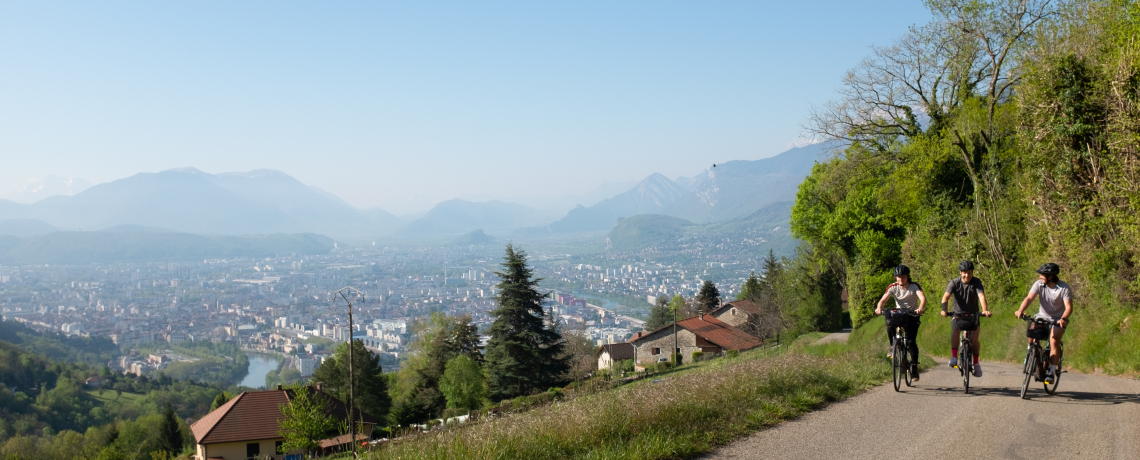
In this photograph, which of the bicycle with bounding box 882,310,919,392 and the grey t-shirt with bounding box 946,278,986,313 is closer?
the grey t-shirt with bounding box 946,278,986,313

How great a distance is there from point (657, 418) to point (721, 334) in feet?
189

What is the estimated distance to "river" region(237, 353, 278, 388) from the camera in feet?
393

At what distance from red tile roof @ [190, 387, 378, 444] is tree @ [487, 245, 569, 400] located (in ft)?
26.6

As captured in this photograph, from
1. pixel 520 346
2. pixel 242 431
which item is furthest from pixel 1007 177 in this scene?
pixel 242 431

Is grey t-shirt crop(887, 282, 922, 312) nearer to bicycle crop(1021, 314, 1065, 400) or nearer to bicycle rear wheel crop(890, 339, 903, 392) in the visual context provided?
bicycle rear wheel crop(890, 339, 903, 392)

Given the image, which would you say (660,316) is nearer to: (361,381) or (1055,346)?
(361,381)

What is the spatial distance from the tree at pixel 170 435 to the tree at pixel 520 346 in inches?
1203

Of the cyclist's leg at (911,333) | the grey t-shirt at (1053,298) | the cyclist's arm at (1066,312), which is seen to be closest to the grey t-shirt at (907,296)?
the cyclist's leg at (911,333)

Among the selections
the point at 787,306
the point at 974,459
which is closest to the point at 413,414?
the point at 787,306

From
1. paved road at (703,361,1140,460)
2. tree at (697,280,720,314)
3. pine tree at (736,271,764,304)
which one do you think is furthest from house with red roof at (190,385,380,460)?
tree at (697,280,720,314)

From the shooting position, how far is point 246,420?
3953 cm

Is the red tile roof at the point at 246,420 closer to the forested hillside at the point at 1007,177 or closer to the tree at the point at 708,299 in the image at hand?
the forested hillside at the point at 1007,177

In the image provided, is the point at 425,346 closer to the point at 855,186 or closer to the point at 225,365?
the point at 855,186

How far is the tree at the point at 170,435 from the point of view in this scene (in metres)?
55.5
